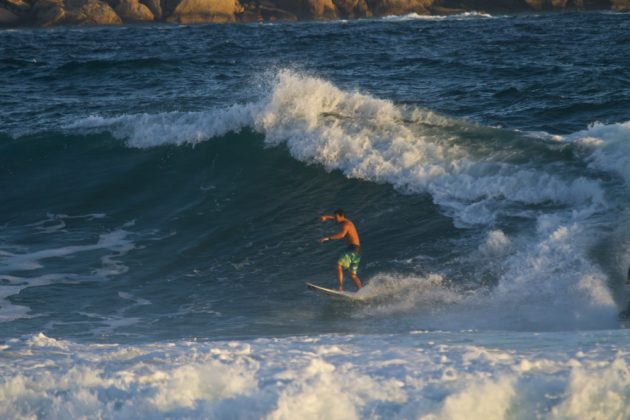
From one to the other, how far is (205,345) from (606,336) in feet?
12.8

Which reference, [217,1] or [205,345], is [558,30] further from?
[205,345]

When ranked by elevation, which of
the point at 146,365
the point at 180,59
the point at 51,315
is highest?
the point at 180,59

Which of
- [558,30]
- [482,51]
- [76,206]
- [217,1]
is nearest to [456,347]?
[76,206]

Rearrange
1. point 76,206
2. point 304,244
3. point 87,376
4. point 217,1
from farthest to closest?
point 217,1, point 76,206, point 304,244, point 87,376

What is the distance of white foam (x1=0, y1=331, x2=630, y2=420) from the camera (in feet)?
21.5

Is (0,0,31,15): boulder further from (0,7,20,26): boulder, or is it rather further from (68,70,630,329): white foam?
(68,70,630,329): white foam

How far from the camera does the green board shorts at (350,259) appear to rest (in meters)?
11.9

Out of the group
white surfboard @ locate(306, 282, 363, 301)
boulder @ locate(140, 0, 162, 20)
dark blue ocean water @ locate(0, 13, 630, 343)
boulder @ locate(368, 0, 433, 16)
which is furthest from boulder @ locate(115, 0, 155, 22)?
white surfboard @ locate(306, 282, 363, 301)

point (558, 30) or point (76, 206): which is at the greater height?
point (558, 30)

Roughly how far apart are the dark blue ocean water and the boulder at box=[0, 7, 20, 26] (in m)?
29.9

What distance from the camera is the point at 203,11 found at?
183ft

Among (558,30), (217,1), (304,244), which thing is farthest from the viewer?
(217,1)

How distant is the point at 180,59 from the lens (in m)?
32.3

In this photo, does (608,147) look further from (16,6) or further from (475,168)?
(16,6)
